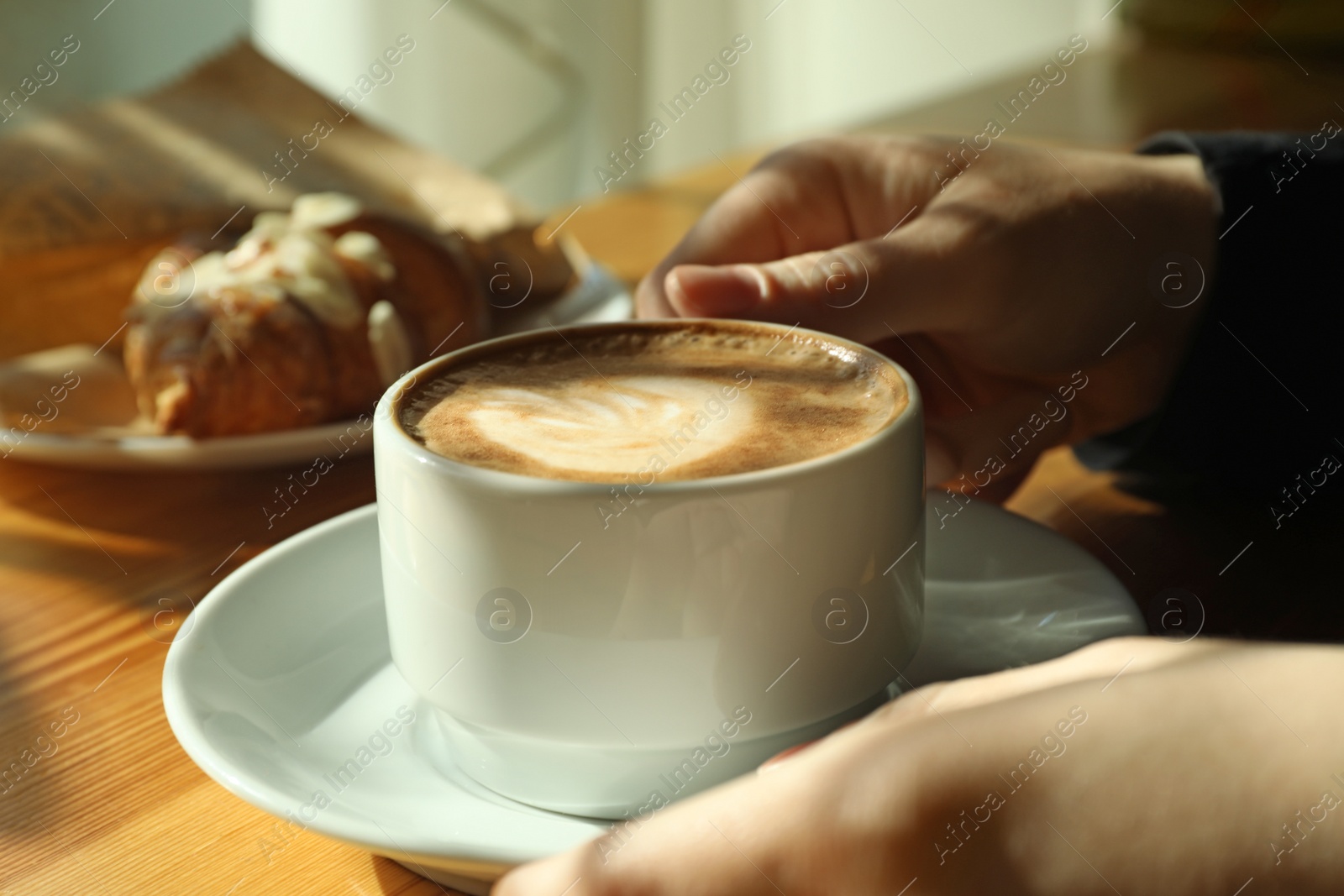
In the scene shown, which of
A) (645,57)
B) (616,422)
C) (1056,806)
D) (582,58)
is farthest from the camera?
(645,57)

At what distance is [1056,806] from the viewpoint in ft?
1.19

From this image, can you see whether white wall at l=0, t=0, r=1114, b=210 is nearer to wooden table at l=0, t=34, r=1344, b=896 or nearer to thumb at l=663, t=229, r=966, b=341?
wooden table at l=0, t=34, r=1344, b=896

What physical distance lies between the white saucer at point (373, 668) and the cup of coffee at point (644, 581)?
0.10 ft

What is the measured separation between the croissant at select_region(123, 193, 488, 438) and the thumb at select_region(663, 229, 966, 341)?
393 millimetres

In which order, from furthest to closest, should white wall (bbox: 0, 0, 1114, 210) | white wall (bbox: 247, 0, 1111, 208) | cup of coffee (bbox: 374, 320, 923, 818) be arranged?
white wall (bbox: 247, 0, 1111, 208) → white wall (bbox: 0, 0, 1114, 210) → cup of coffee (bbox: 374, 320, 923, 818)

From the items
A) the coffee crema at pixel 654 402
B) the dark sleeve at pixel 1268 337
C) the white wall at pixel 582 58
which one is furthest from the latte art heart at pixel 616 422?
the white wall at pixel 582 58

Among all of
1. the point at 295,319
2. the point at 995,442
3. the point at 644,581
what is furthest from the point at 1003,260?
the point at 295,319

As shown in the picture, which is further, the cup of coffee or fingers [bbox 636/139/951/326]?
fingers [bbox 636/139/951/326]

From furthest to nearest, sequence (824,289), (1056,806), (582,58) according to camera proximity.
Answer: (582,58) < (824,289) < (1056,806)

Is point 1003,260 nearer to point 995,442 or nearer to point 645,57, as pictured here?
point 995,442

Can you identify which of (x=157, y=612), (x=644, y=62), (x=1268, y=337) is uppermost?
(x=1268, y=337)

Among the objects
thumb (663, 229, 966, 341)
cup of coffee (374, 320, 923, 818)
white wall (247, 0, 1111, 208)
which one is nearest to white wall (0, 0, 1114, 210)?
white wall (247, 0, 1111, 208)

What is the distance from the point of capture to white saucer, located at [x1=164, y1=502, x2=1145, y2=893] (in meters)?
0.46

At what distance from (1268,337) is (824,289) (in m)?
0.35
